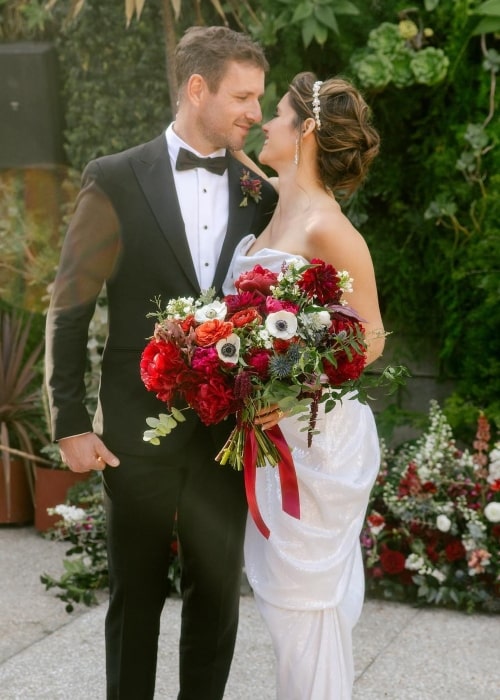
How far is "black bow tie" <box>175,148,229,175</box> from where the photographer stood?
2930 millimetres

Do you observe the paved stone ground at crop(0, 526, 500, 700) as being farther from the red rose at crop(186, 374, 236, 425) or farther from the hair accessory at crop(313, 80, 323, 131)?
the hair accessory at crop(313, 80, 323, 131)

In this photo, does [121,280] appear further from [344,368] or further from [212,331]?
[344,368]

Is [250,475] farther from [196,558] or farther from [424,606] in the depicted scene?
[424,606]

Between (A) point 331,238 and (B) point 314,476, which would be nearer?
(A) point 331,238

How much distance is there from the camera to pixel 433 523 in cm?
435

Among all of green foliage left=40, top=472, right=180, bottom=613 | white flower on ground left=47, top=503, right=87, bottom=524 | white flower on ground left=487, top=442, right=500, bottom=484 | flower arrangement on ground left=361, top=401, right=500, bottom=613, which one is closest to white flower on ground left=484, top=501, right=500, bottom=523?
flower arrangement on ground left=361, top=401, right=500, bottom=613

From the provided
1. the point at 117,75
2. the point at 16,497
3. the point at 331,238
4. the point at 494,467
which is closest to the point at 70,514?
the point at 16,497

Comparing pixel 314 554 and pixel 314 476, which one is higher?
pixel 314 476

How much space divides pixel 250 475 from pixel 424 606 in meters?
1.96

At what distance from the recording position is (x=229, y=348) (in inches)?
95.8

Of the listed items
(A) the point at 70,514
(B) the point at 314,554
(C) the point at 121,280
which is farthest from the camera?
(A) the point at 70,514

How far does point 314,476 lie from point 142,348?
619 millimetres

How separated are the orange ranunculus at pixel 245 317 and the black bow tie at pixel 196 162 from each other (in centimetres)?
64

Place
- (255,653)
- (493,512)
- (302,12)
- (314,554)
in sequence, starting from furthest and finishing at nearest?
(302,12)
(493,512)
(255,653)
(314,554)
